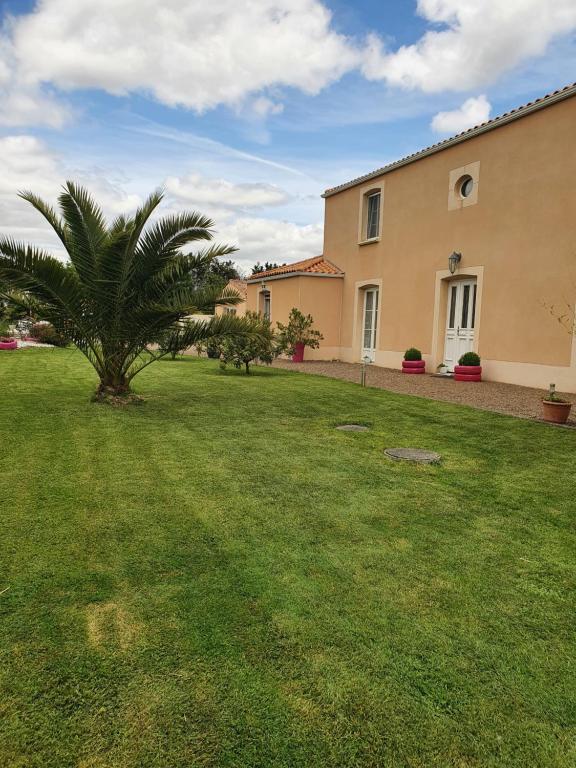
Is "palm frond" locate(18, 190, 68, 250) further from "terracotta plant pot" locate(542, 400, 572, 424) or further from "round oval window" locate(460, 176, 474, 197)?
"round oval window" locate(460, 176, 474, 197)

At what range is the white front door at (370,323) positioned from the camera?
714 inches

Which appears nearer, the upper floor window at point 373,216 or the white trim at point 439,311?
the white trim at point 439,311

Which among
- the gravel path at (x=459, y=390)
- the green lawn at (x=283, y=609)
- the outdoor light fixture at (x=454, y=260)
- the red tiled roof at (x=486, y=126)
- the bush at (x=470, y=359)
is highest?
the red tiled roof at (x=486, y=126)

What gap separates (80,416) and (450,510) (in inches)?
219

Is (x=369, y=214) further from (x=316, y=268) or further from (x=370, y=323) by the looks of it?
(x=370, y=323)

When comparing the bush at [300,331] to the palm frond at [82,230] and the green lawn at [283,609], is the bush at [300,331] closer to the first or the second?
the palm frond at [82,230]

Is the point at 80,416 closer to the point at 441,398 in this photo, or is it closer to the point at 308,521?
the point at 308,521

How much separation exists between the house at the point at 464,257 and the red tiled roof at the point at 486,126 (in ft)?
0.12

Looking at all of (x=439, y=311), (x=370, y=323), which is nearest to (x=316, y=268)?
(x=370, y=323)

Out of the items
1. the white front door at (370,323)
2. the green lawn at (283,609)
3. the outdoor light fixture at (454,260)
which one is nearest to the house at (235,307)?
the green lawn at (283,609)

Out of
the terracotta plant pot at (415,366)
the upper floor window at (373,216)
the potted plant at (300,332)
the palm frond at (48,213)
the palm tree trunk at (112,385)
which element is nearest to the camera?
the palm frond at (48,213)

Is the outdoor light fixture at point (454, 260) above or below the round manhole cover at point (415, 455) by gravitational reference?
above

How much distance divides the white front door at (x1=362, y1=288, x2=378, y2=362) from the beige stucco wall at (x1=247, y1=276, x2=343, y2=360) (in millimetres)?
1362

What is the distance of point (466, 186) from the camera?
14.2 meters
